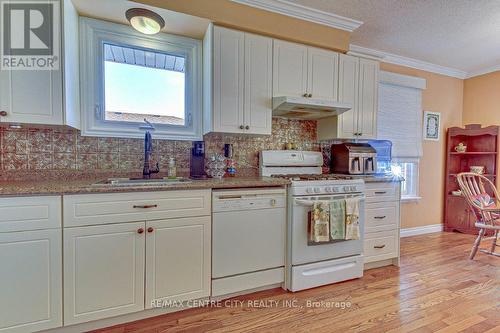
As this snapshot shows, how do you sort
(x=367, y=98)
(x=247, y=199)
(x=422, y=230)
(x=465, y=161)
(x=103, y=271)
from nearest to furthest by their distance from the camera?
(x=103, y=271)
(x=247, y=199)
(x=367, y=98)
(x=422, y=230)
(x=465, y=161)

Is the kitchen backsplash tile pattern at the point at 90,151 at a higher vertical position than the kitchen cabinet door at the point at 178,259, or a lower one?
higher

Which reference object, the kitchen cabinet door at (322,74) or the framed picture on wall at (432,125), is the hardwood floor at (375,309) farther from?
the framed picture on wall at (432,125)

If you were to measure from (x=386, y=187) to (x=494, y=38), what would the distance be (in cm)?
226

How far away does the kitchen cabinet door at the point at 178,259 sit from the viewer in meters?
1.73

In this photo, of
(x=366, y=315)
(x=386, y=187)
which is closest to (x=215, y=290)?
(x=366, y=315)

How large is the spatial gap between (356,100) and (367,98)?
0.17 metres

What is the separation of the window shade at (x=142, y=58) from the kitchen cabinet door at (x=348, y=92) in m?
1.69

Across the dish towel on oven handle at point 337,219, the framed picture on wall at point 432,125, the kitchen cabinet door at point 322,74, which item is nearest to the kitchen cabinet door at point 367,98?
the kitchen cabinet door at point 322,74

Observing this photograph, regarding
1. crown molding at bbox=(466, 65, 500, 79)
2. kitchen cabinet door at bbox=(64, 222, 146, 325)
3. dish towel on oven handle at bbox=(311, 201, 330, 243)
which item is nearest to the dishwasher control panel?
dish towel on oven handle at bbox=(311, 201, 330, 243)

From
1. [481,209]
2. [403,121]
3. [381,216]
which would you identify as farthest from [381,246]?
[403,121]

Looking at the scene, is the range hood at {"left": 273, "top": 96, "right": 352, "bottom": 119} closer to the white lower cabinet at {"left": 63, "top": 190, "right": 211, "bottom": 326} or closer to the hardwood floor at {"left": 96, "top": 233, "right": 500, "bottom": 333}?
the white lower cabinet at {"left": 63, "top": 190, "right": 211, "bottom": 326}

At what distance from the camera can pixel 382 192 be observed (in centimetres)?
261

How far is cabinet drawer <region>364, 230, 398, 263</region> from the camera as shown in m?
2.55

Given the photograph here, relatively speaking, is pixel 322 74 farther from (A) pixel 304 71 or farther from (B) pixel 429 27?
(B) pixel 429 27
